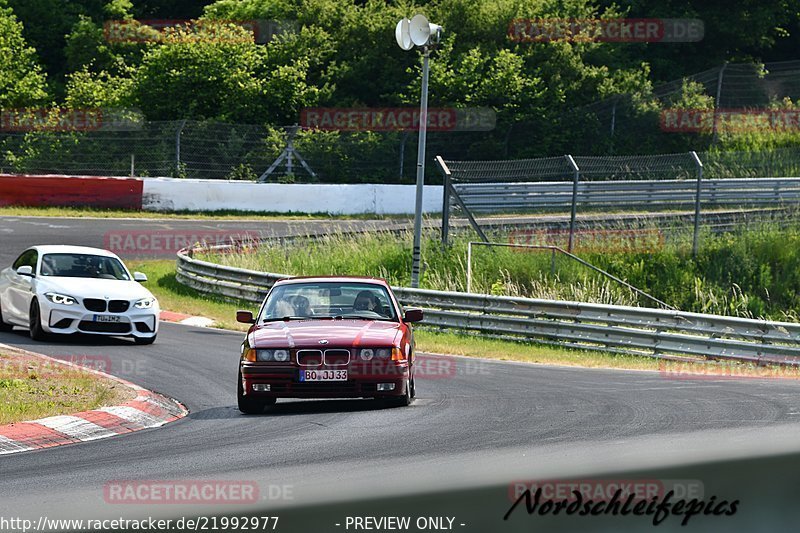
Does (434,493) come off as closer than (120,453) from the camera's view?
Yes

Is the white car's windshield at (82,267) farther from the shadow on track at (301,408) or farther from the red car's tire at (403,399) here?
the red car's tire at (403,399)

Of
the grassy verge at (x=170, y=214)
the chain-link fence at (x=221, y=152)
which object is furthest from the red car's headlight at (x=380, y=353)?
the chain-link fence at (x=221, y=152)

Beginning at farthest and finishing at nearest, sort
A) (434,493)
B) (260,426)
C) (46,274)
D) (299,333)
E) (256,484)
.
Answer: (46,274)
(299,333)
(260,426)
(256,484)
(434,493)

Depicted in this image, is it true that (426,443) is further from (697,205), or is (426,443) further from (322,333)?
(697,205)

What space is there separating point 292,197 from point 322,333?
27096 mm

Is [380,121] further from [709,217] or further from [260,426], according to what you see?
[260,426]

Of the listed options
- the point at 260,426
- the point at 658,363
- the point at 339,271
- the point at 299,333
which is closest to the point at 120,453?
the point at 260,426

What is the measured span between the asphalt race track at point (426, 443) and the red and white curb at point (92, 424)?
25 centimetres

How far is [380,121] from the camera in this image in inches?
1767

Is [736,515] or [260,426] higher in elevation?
[736,515]

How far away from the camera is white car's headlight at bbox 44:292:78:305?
54.4 ft

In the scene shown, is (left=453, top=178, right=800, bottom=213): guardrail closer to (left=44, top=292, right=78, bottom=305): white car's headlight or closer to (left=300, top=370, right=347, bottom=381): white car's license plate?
(left=44, top=292, right=78, bottom=305): white car's headlight

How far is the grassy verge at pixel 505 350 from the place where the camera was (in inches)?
691

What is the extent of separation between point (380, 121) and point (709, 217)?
20531mm
